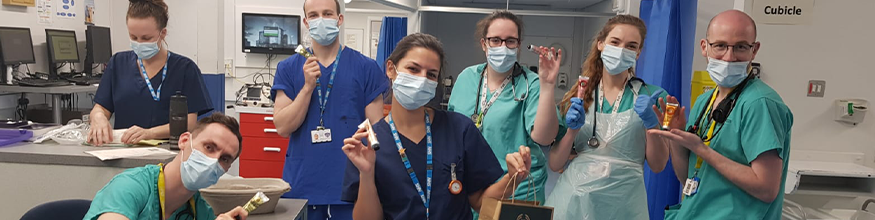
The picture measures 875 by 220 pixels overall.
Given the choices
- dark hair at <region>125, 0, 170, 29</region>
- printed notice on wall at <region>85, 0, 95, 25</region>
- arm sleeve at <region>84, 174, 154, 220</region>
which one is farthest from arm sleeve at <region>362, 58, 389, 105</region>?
printed notice on wall at <region>85, 0, 95, 25</region>

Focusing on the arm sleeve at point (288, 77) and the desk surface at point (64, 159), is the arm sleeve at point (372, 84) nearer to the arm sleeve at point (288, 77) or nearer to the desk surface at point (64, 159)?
the arm sleeve at point (288, 77)

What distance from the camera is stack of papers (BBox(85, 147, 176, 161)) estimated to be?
86.4 inches

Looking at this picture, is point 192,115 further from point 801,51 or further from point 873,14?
point 873,14

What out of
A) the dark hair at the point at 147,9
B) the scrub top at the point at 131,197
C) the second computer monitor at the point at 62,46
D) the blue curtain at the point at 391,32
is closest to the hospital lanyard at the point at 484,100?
the scrub top at the point at 131,197

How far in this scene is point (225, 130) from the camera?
69.1 inches

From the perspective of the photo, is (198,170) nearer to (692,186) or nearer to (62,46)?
(692,186)

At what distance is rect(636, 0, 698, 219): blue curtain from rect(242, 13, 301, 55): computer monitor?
4.40 m

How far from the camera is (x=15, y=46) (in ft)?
17.7

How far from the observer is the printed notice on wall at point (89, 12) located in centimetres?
677

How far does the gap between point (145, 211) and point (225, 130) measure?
12.4 inches

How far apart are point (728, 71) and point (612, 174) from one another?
54 cm

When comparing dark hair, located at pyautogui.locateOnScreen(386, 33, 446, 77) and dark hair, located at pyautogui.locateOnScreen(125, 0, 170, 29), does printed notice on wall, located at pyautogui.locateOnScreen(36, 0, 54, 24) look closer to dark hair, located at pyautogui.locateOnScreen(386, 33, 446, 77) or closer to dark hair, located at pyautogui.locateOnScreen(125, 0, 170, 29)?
dark hair, located at pyautogui.locateOnScreen(125, 0, 170, 29)

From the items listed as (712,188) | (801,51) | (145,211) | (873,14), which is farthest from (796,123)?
(145,211)

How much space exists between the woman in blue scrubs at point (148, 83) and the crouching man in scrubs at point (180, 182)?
0.93 metres
